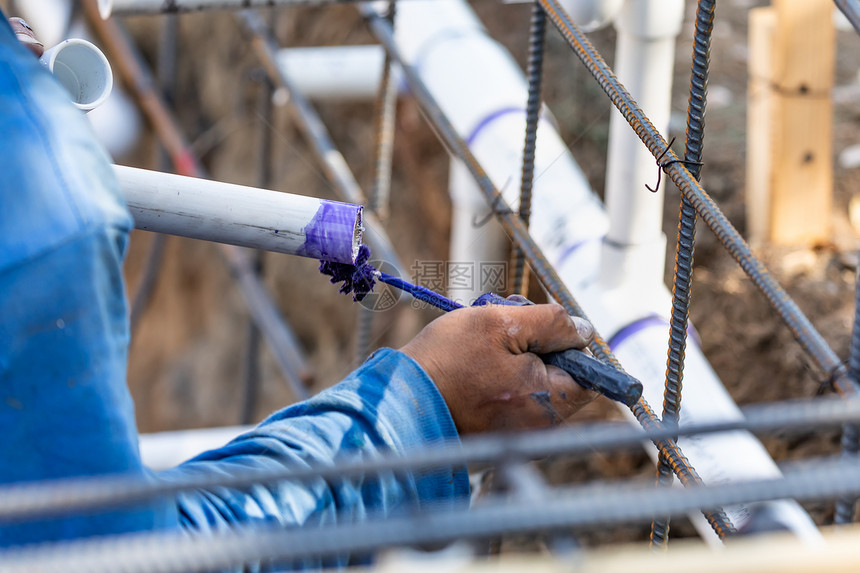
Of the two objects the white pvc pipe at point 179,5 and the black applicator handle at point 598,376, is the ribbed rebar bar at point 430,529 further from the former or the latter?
the white pvc pipe at point 179,5

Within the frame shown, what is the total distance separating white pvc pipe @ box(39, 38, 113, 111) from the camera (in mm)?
1132

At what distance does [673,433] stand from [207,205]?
0.65 m

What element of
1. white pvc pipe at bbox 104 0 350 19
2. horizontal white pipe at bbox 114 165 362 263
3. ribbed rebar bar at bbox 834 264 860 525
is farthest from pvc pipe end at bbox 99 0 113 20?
ribbed rebar bar at bbox 834 264 860 525

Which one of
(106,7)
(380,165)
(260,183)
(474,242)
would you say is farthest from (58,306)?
(260,183)

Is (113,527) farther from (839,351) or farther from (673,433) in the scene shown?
(839,351)

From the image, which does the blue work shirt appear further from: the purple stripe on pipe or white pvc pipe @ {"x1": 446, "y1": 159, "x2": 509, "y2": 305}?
white pvc pipe @ {"x1": 446, "y1": 159, "x2": 509, "y2": 305}

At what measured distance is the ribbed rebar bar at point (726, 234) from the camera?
1003 mm

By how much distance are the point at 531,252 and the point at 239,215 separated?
0.56 metres

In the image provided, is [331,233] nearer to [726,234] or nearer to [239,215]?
[239,215]

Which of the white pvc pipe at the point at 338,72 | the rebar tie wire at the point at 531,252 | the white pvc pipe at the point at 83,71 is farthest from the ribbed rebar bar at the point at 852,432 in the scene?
the white pvc pipe at the point at 338,72

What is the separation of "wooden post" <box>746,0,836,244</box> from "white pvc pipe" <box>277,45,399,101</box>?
1142 mm

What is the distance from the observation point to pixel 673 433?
0.64 meters

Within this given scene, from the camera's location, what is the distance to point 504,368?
3.59ft

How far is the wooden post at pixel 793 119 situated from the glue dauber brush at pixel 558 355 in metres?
1.49
